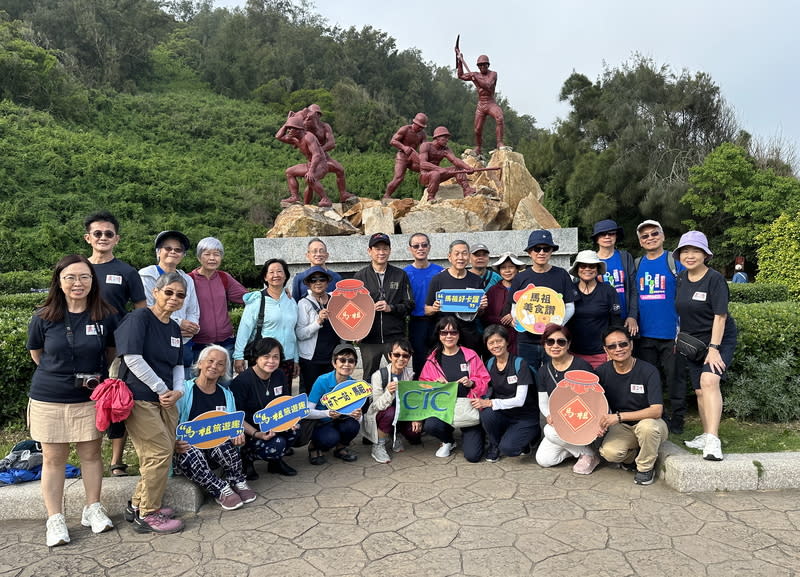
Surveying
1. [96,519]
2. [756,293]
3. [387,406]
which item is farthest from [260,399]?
[756,293]

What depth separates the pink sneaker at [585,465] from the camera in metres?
3.94

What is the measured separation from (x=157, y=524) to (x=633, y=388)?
10.2 ft

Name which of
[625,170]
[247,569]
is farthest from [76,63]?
[247,569]

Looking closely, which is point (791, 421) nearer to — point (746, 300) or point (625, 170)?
point (746, 300)

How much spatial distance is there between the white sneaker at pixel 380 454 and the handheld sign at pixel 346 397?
396mm

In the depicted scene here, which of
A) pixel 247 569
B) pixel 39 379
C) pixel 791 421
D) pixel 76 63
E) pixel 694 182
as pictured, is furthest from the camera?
pixel 76 63

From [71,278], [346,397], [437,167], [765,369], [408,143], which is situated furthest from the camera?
[408,143]

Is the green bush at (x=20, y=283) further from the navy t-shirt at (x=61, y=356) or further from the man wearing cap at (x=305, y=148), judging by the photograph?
the navy t-shirt at (x=61, y=356)

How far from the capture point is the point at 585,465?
13.0 ft

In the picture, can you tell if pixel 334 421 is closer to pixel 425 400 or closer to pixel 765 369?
pixel 425 400

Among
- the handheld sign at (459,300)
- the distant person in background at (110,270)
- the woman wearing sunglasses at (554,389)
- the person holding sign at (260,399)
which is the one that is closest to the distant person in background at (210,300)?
the person holding sign at (260,399)

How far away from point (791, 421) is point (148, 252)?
15.6 metres

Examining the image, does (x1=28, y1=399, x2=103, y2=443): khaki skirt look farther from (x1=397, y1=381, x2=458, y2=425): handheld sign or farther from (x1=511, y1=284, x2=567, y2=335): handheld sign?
(x1=511, y1=284, x2=567, y2=335): handheld sign

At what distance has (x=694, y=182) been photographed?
20453 millimetres
